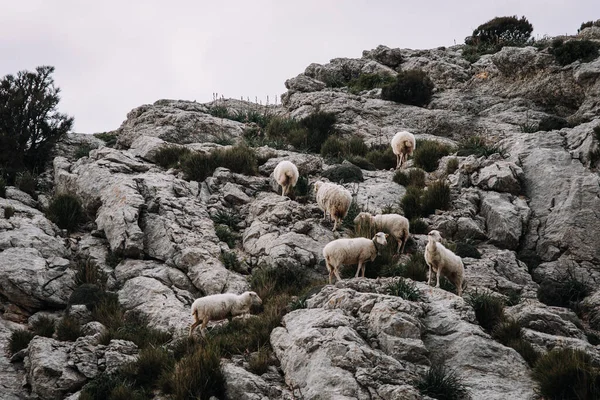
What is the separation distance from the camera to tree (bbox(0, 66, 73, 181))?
23.2 metres

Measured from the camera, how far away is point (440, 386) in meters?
9.51

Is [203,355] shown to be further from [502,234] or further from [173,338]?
[502,234]

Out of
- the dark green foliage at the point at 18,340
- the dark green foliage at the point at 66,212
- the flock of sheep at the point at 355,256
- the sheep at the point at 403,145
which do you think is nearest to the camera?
the dark green foliage at the point at 18,340

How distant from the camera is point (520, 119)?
85.9ft

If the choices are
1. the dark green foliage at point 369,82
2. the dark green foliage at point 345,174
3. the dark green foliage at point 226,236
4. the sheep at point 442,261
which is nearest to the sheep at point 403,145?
the dark green foliage at point 345,174

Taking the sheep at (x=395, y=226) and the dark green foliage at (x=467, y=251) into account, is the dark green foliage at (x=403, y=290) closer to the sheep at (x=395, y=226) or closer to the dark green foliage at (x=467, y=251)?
the sheep at (x=395, y=226)

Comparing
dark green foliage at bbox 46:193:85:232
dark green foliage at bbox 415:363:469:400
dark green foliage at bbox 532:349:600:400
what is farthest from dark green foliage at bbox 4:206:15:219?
dark green foliage at bbox 532:349:600:400

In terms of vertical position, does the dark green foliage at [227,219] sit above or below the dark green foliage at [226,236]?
above

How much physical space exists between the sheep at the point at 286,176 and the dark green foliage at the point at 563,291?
8107 mm

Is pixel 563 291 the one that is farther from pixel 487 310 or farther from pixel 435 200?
pixel 435 200

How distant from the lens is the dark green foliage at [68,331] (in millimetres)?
12633

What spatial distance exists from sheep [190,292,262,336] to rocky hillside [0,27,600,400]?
0.38 metres

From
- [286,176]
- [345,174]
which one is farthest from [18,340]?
[345,174]

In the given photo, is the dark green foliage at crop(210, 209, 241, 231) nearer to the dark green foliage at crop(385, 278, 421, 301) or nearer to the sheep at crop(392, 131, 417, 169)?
the dark green foliage at crop(385, 278, 421, 301)
